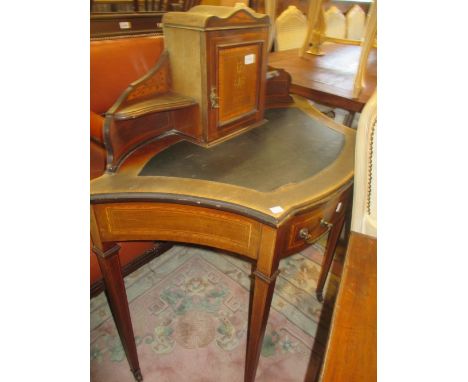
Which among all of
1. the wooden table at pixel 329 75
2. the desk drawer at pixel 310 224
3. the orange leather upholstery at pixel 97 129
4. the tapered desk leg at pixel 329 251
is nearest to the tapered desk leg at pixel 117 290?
the orange leather upholstery at pixel 97 129

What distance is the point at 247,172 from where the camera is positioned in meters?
1.02

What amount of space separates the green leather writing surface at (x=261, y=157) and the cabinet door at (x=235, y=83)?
66 millimetres

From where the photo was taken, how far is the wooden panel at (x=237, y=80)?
1.10 metres

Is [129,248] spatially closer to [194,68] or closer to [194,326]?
[194,326]

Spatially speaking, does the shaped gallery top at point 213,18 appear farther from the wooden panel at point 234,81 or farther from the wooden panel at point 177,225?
the wooden panel at point 177,225

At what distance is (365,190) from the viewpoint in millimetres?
979

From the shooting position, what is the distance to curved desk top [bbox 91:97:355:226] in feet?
2.94

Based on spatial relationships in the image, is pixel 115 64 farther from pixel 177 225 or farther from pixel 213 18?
pixel 177 225

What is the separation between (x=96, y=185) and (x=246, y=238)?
0.45 meters

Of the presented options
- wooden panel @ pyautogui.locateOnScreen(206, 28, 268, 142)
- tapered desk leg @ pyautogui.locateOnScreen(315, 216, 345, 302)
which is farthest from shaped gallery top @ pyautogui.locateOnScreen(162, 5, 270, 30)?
tapered desk leg @ pyautogui.locateOnScreen(315, 216, 345, 302)

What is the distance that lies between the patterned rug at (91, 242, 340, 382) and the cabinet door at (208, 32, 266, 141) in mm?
911

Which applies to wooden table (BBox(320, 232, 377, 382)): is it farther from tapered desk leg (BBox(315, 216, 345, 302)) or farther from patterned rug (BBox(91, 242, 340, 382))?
patterned rug (BBox(91, 242, 340, 382))
